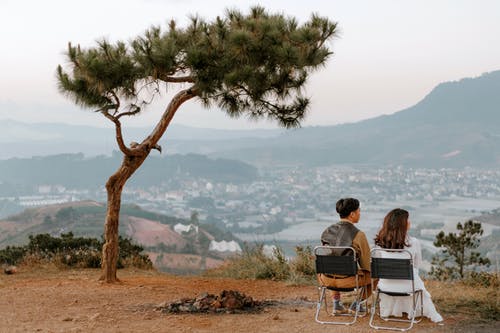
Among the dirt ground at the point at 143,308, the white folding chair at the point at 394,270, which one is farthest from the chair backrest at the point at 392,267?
the dirt ground at the point at 143,308

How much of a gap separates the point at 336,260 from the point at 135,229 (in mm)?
40168

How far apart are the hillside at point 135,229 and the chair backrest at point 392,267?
27633mm

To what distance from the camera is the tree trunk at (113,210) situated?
428 inches

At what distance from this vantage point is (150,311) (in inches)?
326

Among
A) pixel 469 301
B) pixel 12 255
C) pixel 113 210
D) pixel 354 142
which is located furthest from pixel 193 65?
pixel 354 142

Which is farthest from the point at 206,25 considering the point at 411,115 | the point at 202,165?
the point at 411,115

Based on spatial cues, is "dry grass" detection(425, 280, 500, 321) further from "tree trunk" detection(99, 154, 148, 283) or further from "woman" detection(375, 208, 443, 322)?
"tree trunk" detection(99, 154, 148, 283)

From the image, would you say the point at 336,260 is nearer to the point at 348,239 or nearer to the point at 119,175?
the point at 348,239

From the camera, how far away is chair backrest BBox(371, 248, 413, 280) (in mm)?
6820

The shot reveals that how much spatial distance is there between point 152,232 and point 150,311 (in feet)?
128

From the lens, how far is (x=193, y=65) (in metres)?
10.2

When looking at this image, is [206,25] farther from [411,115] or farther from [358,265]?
[411,115]

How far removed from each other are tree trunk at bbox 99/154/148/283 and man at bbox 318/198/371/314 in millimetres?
4546

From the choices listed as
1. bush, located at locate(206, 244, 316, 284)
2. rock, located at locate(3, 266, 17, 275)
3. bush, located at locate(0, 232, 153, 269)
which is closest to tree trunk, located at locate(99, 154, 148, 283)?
bush, located at locate(206, 244, 316, 284)
